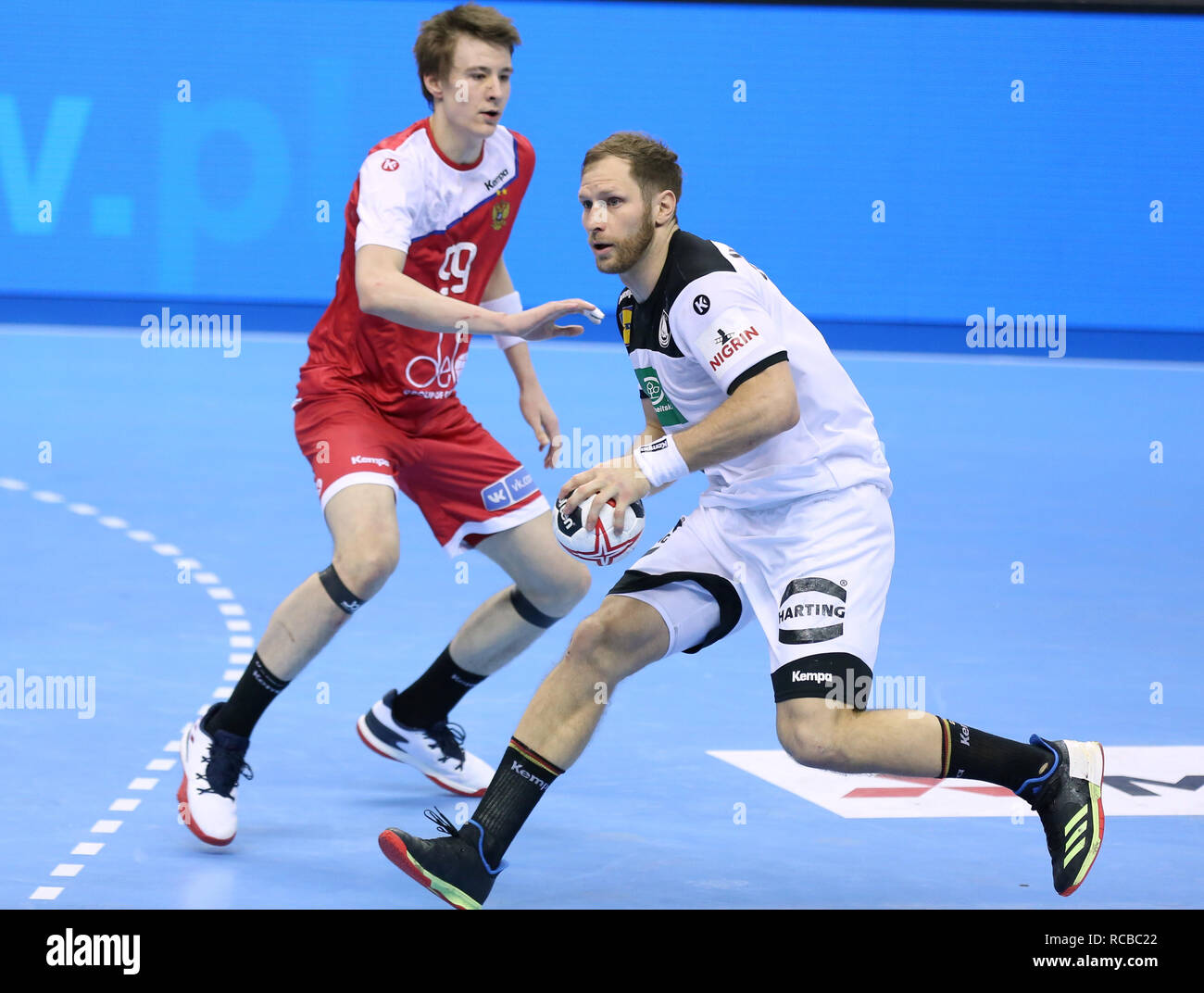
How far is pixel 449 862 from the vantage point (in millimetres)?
4293

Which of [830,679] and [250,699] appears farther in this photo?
[250,699]

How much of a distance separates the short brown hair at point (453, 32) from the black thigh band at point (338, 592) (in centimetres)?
147

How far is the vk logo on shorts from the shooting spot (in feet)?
17.6

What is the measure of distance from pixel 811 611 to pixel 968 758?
55 centimetres

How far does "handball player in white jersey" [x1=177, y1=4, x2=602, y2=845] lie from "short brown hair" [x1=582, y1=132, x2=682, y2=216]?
0.71 m

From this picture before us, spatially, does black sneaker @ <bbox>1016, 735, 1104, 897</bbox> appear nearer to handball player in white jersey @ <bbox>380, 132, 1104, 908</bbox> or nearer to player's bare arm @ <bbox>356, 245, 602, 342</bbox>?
handball player in white jersey @ <bbox>380, 132, 1104, 908</bbox>

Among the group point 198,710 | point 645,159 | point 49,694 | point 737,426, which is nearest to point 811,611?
point 737,426

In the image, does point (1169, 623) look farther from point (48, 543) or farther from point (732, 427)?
point (48, 543)

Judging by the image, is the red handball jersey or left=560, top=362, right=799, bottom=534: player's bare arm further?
the red handball jersey

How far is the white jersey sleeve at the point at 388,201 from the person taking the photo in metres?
5.08
